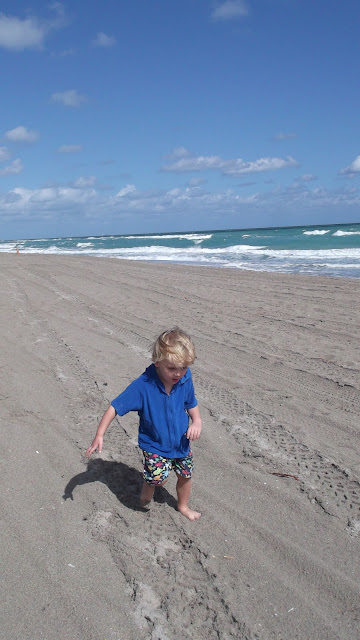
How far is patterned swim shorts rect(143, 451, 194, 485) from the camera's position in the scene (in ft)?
9.69

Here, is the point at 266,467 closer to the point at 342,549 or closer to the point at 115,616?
the point at 342,549

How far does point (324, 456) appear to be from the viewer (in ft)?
11.6

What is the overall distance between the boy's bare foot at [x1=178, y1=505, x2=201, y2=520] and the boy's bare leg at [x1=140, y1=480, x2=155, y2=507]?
0.65ft

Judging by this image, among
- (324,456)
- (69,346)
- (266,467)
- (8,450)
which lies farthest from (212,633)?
(69,346)

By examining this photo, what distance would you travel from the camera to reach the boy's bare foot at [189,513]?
9.65 feet

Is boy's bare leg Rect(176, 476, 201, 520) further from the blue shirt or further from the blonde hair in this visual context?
the blonde hair

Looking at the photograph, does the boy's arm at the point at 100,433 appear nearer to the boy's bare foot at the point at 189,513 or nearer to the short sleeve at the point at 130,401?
the short sleeve at the point at 130,401

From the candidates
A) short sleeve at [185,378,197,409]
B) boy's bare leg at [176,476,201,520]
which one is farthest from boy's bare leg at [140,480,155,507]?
short sleeve at [185,378,197,409]

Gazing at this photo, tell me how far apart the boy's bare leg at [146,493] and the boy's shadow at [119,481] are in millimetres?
39

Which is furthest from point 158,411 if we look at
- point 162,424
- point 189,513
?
point 189,513

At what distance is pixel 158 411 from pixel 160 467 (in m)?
0.33

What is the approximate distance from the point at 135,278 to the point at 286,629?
42.0ft

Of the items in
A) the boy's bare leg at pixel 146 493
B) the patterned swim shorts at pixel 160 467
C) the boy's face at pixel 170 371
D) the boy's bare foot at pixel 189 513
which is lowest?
the boy's bare foot at pixel 189 513

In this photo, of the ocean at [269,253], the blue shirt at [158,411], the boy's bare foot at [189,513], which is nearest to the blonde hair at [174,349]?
the blue shirt at [158,411]
